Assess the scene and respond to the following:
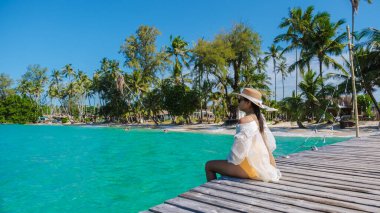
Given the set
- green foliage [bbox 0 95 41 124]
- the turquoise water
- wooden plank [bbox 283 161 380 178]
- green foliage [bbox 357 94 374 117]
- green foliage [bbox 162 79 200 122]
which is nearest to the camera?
wooden plank [bbox 283 161 380 178]

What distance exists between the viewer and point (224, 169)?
4688 mm

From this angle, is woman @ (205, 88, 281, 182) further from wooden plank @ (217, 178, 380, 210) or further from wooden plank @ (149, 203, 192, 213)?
wooden plank @ (149, 203, 192, 213)

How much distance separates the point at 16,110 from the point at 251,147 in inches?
3349

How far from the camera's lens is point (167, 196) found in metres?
9.51

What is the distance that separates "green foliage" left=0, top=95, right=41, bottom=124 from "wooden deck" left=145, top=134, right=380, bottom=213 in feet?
277

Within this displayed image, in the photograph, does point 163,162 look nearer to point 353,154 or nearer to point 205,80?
point 353,154

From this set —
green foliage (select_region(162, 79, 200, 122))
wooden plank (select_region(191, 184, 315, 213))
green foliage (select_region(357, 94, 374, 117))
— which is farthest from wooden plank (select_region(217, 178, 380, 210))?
green foliage (select_region(357, 94, 374, 117))

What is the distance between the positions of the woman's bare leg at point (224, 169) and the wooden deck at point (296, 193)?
93mm

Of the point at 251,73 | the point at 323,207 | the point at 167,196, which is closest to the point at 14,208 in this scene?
the point at 167,196

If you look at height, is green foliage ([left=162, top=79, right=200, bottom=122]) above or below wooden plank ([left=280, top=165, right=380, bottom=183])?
above

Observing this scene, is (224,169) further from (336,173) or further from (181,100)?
(181,100)

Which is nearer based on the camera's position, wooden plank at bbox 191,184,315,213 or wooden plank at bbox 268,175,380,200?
wooden plank at bbox 191,184,315,213

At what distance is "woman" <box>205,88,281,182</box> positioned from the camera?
4184mm

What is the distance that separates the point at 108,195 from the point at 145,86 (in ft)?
150
